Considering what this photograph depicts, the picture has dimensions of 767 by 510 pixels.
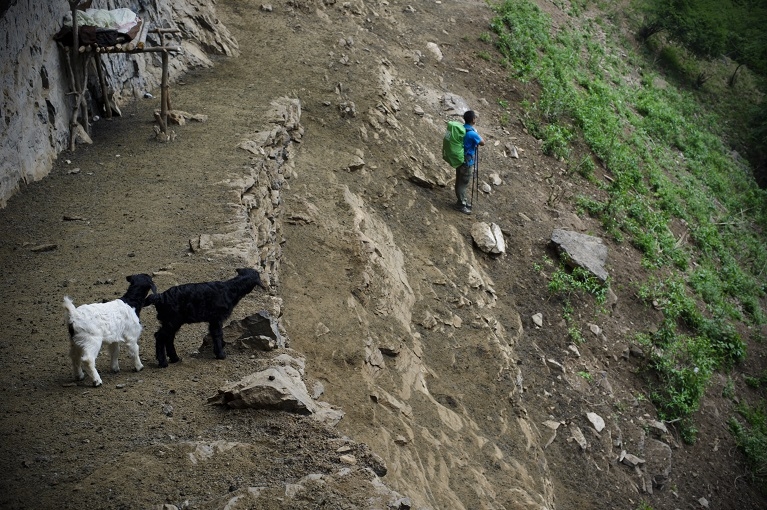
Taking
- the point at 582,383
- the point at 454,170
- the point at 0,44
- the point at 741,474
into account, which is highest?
the point at 0,44

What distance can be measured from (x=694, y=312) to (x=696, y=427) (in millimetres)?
2690

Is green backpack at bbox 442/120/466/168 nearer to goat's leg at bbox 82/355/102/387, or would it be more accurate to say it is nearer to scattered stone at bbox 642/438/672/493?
scattered stone at bbox 642/438/672/493

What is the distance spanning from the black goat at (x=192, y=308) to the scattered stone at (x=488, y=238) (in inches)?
263

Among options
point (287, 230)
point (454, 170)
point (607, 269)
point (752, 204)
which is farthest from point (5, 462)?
point (752, 204)

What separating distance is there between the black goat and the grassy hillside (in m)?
7.32

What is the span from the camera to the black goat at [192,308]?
5973 millimetres

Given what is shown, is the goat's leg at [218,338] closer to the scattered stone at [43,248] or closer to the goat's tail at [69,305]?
the goat's tail at [69,305]

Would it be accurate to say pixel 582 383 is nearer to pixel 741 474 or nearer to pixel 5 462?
pixel 741 474

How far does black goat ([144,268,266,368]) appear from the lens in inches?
235

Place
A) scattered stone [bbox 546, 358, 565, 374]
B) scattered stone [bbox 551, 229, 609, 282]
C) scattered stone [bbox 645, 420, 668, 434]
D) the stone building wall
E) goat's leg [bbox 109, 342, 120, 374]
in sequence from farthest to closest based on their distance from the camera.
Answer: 1. scattered stone [bbox 551, 229, 609, 282]
2. scattered stone [bbox 645, 420, 668, 434]
3. scattered stone [bbox 546, 358, 565, 374]
4. the stone building wall
5. goat's leg [bbox 109, 342, 120, 374]

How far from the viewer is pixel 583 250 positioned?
43.6ft

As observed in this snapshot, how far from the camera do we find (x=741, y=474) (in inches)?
464

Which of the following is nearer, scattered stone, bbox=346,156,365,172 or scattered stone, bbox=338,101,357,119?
scattered stone, bbox=346,156,365,172

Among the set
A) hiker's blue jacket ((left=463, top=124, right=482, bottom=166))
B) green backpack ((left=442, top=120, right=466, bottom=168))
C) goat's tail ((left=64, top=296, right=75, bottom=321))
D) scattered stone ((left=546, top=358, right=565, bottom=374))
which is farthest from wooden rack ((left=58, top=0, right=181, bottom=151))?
scattered stone ((left=546, top=358, right=565, bottom=374))
